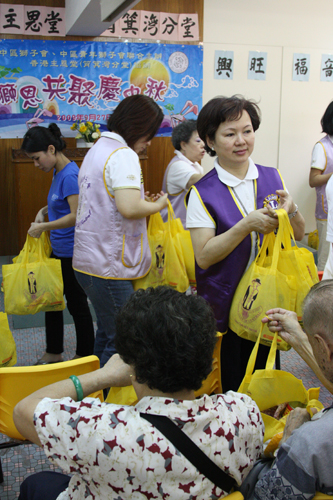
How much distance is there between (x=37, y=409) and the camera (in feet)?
3.25

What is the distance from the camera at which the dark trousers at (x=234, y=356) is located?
6.11 ft

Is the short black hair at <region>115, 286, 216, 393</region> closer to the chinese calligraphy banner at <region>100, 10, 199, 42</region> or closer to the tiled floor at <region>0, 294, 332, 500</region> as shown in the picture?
the tiled floor at <region>0, 294, 332, 500</region>

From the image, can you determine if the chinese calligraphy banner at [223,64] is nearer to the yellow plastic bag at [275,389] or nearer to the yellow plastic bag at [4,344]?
the yellow plastic bag at [4,344]

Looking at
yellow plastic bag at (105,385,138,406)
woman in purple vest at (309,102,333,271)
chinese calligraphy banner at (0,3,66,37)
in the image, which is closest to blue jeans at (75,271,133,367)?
yellow plastic bag at (105,385,138,406)

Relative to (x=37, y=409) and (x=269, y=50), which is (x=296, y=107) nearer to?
(x=269, y=50)

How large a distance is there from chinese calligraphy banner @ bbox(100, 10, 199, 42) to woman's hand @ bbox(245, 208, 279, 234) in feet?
14.1

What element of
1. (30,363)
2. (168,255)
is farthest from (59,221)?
(30,363)

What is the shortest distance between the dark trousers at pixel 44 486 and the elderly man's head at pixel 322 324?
2.62 ft

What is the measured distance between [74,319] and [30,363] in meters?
0.47

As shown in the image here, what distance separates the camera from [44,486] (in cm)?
126

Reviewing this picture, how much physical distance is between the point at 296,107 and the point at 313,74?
1.56 feet

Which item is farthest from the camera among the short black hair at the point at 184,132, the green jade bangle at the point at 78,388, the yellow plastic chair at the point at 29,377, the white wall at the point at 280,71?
the white wall at the point at 280,71

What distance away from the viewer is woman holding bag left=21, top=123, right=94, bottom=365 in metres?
2.67

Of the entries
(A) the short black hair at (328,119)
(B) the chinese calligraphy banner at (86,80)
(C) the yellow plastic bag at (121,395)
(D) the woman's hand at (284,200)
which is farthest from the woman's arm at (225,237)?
(B) the chinese calligraphy banner at (86,80)
